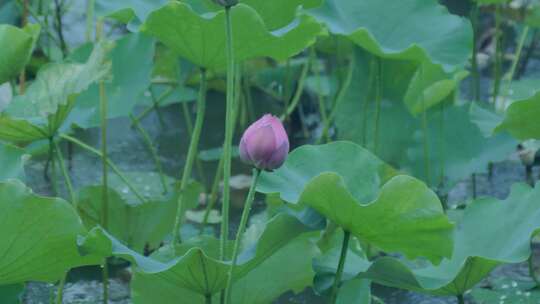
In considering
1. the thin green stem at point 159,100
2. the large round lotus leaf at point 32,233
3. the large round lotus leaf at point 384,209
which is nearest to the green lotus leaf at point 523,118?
the large round lotus leaf at point 384,209

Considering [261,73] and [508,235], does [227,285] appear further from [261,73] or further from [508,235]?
[261,73]

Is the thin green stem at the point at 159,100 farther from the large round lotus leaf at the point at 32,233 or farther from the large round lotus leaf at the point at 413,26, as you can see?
the large round lotus leaf at the point at 32,233

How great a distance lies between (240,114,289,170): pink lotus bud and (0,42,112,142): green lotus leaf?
403 millimetres

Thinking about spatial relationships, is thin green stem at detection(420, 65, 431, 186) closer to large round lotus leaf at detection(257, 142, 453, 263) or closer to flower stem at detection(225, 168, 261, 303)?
large round lotus leaf at detection(257, 142, 453, 263)

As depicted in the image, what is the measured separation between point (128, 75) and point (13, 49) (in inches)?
16.5

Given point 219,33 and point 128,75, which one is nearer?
point 219,33

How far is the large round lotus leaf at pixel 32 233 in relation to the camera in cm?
125

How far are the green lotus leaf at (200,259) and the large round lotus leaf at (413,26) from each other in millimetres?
596

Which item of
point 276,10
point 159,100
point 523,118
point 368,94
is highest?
point 276,10

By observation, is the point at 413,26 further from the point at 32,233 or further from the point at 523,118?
the point at 32,233

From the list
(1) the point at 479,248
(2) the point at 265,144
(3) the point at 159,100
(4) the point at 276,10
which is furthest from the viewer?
(3) the point at 159,100

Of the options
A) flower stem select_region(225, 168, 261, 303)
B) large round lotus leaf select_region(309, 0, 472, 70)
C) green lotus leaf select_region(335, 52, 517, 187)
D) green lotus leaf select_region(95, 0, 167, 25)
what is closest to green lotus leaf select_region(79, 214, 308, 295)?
flower stem select_region(225, 168, 261, 303)

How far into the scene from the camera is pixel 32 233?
1261 millimetres

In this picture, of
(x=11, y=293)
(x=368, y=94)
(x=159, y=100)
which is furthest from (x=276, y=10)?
(x=159, y=100)
